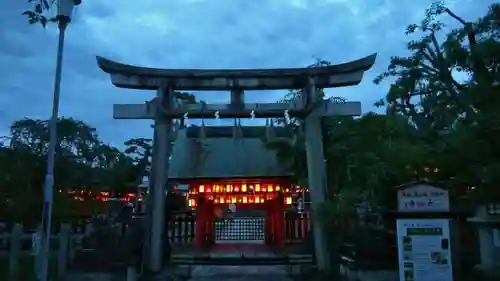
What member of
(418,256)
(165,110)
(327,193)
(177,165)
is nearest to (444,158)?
(418,256)

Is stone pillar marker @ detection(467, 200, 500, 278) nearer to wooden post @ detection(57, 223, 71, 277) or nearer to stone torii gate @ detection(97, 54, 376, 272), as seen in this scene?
stone torii gate @ detection(97, 54, 376, 272)

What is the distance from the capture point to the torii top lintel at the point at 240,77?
11.6 meters

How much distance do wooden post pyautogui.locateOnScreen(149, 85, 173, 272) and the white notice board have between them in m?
6.03

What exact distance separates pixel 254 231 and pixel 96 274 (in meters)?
10.8

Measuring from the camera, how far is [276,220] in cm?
1677

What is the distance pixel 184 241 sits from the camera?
56.5ft

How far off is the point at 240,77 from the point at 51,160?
570 cm

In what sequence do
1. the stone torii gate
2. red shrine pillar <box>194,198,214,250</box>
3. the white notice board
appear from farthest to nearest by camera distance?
red shrine pillar <box>194,198,214,250</box> < the stone torii gate < the white notice board

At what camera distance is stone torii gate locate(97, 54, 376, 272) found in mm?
11461

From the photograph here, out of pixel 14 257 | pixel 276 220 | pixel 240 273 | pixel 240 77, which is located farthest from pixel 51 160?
pixel 276 220

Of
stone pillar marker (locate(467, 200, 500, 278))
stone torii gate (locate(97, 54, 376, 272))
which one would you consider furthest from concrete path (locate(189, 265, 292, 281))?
stone pillar marker (locate(467, 200, 500, 278))

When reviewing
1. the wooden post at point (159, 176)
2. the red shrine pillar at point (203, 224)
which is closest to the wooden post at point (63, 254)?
the wooden post at point (159, 176)

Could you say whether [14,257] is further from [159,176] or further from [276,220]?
[276,220]

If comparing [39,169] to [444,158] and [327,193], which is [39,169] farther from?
[444,158]
